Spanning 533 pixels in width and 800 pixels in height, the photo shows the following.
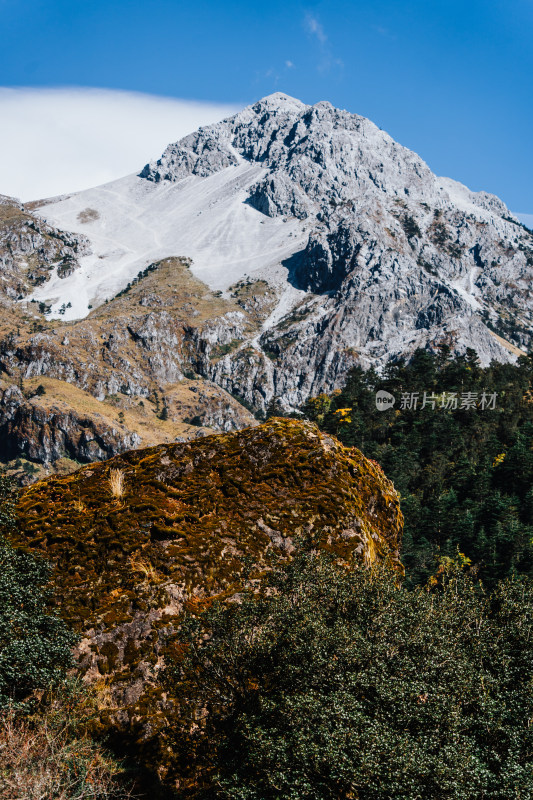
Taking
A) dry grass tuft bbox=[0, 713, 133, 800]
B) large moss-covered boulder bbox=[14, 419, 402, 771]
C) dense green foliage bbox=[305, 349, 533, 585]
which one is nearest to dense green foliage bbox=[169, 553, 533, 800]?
dry grass tuft bbox=[0, 713, 133, 800]

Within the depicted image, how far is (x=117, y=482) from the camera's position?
15.5 m

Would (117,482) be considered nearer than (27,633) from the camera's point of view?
No

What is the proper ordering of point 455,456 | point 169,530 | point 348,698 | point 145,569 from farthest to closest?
1. point 455,456
2. point 169,530
3. point 145,569
4. point 348,698

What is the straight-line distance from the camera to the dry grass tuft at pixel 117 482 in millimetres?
15352

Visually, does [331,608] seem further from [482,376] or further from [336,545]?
[482,376]

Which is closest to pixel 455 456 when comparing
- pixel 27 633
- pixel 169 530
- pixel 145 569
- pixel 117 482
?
pixel 117 482

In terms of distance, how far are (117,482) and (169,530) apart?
220cm

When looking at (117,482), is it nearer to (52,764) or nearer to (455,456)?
(52,764)

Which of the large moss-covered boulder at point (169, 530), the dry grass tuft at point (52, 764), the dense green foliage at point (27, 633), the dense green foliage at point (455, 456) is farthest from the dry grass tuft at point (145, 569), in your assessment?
the dense green foliage at point (455, 456)

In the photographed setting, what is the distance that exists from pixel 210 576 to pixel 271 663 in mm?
4756

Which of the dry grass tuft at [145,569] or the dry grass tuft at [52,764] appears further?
the dry grass tuft at [145,569]

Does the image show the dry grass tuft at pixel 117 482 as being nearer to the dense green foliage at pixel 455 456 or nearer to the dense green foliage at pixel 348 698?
the dense green foliage at pixel 348 698

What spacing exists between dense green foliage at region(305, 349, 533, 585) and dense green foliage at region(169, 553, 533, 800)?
64934mm

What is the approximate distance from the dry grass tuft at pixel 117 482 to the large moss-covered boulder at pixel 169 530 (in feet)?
0.12
